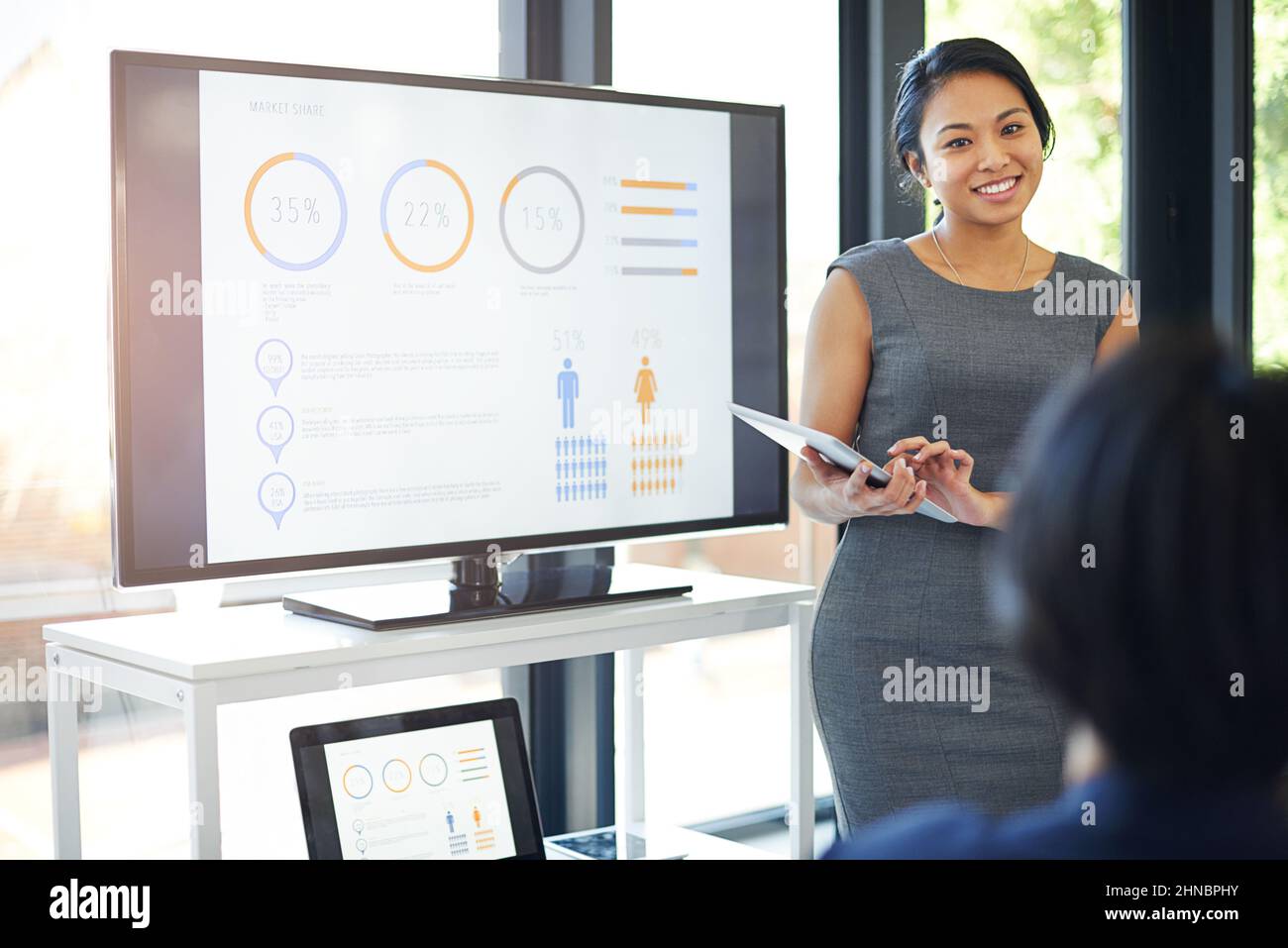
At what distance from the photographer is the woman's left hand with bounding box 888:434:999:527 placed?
5.86 ft

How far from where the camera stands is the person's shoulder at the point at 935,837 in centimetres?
69

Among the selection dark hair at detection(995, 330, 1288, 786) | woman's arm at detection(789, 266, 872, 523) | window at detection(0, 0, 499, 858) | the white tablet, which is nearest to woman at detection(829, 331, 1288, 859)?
dark hair at detection(995, 330, 1288, 786)

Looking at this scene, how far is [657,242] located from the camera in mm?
2096

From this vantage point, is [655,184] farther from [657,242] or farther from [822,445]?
[822,445]

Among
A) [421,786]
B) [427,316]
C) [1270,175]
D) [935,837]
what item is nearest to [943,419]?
[427,316]

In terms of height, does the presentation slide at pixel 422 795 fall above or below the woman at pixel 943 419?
below

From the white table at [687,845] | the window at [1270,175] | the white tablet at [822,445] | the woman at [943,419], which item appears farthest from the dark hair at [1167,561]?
the window at [1270,175]

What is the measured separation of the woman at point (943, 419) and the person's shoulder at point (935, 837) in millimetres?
1149

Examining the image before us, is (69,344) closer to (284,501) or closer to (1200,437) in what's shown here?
(284,501)

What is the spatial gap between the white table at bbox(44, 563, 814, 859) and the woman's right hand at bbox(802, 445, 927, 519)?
0.80ft

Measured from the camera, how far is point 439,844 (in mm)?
1837

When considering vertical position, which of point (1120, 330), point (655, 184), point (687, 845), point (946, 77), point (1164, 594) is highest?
point (946, 77)

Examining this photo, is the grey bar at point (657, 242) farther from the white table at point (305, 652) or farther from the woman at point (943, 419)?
the white table at point (305, 652)

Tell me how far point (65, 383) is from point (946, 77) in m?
1.44
